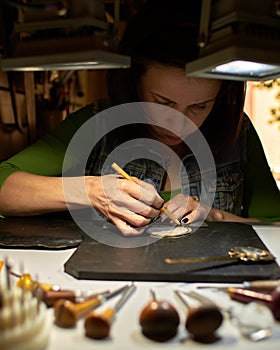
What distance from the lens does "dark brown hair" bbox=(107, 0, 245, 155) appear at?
3.87 feet

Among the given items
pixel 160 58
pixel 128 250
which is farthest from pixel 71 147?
pixel 128 250

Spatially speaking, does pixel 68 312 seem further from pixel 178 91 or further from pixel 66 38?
pixel 178 91

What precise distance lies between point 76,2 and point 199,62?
240 mm

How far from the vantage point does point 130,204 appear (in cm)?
109

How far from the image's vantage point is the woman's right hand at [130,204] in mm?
1078

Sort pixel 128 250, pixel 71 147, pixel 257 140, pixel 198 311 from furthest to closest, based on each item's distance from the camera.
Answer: pixel 257 140
pixel 71 147
pixel 128 250
pixel 198 311

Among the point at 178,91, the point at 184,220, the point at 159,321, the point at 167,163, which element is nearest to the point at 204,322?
the point at 159,321

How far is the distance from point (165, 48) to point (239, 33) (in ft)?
1.67

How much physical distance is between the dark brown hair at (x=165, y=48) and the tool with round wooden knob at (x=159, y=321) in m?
0.73

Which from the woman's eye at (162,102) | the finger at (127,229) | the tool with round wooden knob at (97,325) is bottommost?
the finger at (127,229)

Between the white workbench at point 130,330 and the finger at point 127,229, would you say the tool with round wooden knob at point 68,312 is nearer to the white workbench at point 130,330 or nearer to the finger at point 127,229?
the white workbench at point 130,330

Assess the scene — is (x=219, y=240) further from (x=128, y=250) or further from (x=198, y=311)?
(x=198, y=311)

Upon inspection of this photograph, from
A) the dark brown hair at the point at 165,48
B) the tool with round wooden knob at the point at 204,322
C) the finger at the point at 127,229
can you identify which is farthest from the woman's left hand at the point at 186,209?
the tool with round wooden knob at the point at 204,322

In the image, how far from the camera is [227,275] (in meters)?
0.79
